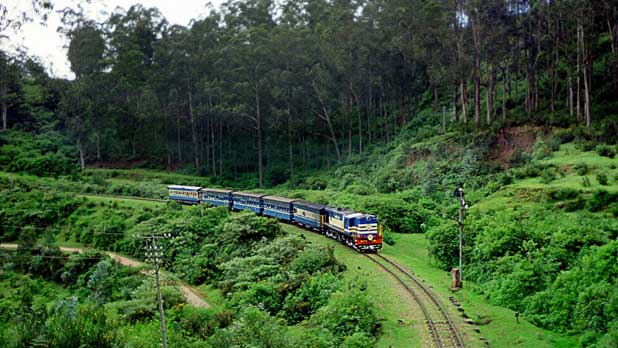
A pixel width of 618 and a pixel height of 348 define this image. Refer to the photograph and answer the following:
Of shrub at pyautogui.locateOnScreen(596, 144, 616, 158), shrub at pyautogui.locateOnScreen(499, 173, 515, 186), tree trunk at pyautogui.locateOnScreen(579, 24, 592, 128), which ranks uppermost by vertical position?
tree trunk at pyautogui.locateOnScreen(579, 24, 592, 128)

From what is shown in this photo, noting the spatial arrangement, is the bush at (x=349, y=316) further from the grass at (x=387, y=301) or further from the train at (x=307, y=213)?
the train at (x=307, y=213)

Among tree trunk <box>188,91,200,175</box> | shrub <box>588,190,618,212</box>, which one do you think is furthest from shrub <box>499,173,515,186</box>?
tree trunk <box>188,91,200,175</box>

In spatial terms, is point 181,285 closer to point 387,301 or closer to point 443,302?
point 387,301

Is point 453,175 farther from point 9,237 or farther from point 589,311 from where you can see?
point 9,237

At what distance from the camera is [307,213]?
122ft

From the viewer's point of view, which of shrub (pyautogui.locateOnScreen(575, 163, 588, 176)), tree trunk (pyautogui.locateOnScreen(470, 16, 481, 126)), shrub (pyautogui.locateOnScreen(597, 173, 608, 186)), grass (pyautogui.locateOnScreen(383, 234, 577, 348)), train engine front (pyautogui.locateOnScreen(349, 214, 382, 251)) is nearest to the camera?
grass (pyautogui.locateOnScreen(383, 234, 577, 348))

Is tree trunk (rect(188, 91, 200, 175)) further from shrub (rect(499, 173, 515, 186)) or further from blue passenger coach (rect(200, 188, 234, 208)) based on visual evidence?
shrub (rect(499, 173, 515, 186))

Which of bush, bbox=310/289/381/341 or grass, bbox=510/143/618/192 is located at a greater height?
grass, bbox=510/143/618/192

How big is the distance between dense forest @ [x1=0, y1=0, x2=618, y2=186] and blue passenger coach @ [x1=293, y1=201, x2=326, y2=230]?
17.5 m

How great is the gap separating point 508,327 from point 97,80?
6251 centimetres

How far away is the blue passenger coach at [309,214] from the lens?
35772 mm

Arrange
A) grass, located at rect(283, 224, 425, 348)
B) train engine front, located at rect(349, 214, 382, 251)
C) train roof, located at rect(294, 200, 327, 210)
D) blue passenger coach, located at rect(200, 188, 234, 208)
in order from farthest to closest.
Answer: blue passenger coach, located at rect(200, 188, 234, 208) < train roof, located at rect(294, 200, 327, 210) < train engine front, located at rect(349, 214, 382, 251) < grass, located at rect(283, 224, 425, 348)

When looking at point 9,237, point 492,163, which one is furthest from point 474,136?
point 9,237

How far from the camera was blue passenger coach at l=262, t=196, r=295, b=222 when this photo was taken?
39438 millimetres
